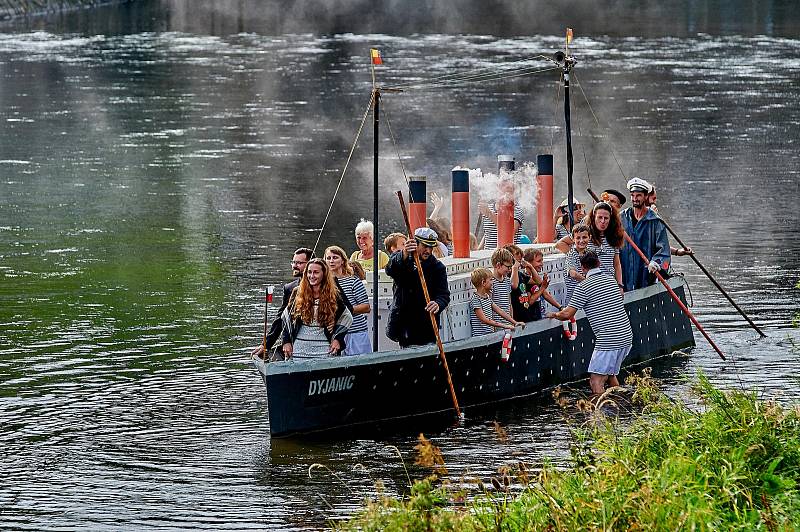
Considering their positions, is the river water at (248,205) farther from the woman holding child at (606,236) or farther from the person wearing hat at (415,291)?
the woman holding child at (606,236)

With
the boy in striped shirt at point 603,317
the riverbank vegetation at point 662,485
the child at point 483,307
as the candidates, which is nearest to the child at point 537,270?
the child at point 483,307

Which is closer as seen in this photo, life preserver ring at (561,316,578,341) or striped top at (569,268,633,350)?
striped top at (569,268,633,350)

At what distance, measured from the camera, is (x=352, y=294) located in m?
14.9

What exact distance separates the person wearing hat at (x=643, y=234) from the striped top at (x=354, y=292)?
375 cm

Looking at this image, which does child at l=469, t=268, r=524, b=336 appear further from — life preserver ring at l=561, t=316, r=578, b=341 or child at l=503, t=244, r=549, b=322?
life preserver ring at l=561, t=316, r=578, b=341

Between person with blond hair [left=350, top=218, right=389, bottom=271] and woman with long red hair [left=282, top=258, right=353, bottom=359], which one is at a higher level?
person with blond hair [left=350, top=218, right=389, bottom=271]

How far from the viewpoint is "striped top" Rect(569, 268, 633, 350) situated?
15477 mm

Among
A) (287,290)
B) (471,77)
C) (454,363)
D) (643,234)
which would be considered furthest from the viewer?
(471,77)

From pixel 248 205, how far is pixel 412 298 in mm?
18444

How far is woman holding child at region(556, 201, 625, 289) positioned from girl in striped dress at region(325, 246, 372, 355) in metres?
2.24

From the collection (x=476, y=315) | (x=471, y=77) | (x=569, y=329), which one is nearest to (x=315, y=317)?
(x=476, y=315)

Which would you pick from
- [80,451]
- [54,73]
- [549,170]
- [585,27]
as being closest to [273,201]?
[549,170]

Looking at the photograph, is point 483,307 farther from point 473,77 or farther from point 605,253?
point 473,77

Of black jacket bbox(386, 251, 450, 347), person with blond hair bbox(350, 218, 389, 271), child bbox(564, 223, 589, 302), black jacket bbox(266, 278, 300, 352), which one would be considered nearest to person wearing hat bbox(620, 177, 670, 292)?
child bbox(564, 223, 589, 302)
